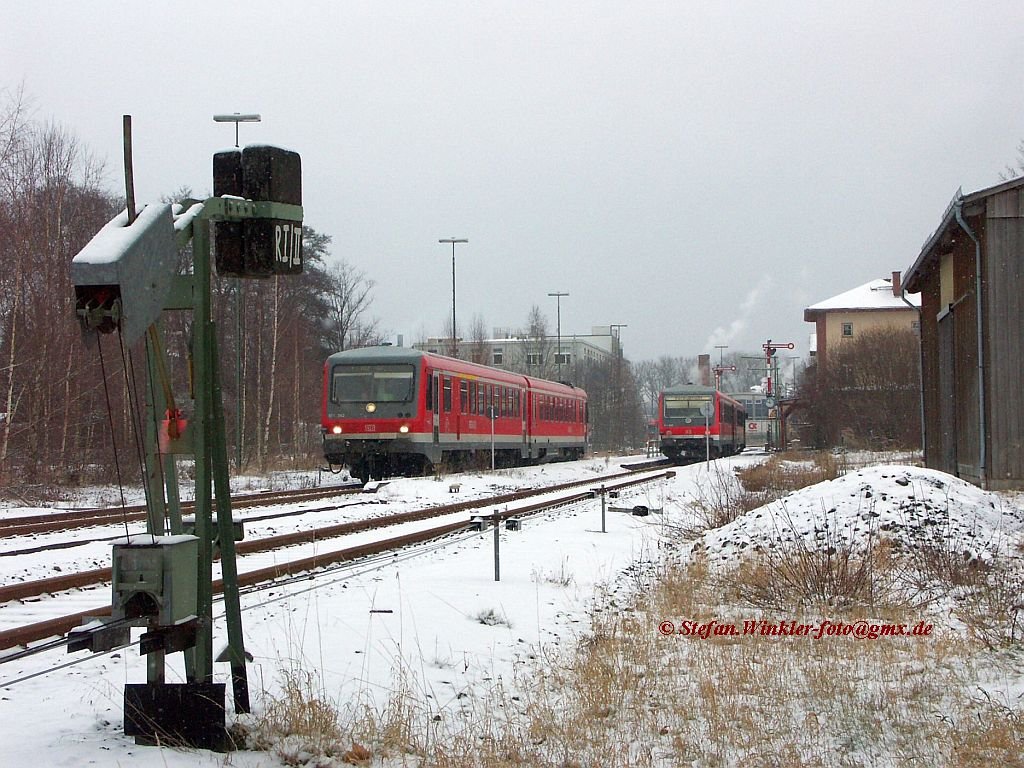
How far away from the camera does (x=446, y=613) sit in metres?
8.39

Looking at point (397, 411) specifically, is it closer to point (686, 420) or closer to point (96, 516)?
point (96, 516)

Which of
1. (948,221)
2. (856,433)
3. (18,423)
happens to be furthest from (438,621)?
(856,433)

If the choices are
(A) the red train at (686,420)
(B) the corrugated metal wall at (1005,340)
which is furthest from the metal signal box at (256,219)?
(A) the red train at (686,420)

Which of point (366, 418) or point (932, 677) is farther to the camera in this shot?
point (366, 418)

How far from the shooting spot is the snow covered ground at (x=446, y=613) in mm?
5352

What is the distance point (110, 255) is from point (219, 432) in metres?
1.21

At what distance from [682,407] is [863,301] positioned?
44.4 m

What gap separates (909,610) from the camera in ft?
27.2

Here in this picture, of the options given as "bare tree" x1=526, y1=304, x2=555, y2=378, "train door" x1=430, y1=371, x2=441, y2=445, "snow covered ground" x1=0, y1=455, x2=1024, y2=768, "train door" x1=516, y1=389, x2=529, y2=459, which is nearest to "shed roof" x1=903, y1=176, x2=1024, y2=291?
"snow covered ground" x1=0, y1=455, x2=1024, y2=768

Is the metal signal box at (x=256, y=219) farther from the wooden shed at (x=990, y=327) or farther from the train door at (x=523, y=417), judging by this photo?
the train door at (x=523, y=417)

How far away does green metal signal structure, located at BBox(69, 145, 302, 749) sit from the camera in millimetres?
4418

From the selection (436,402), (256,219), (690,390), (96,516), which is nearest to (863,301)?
(690,390)

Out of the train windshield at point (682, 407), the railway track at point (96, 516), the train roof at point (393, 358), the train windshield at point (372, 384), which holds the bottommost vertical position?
the railway track at point (96, 516)

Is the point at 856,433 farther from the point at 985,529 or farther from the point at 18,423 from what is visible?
the point at 985,529
